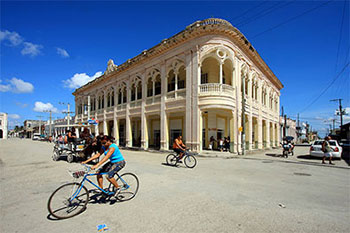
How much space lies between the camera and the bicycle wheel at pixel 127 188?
4.98 m

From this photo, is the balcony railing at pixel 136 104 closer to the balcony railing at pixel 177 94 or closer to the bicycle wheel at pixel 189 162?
the balcony railing at pixel 177 94

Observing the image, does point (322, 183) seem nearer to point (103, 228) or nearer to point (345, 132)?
point (103, 228)

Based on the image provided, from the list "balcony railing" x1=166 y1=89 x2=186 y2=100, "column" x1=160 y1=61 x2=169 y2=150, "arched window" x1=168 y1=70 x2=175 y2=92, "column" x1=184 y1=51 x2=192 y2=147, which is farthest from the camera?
"arched window" x1=168 y1=70 x2=175 y2=92

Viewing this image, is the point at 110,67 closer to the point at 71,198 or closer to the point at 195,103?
the point at 195,103

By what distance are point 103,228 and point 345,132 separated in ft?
199

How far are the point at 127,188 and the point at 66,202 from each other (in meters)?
1.46

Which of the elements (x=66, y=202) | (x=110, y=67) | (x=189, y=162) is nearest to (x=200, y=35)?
(x=189, y=162)

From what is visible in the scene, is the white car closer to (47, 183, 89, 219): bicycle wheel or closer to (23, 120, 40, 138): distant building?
(47, 183, 89, 219): bicycle wheel

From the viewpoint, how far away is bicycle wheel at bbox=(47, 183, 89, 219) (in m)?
3.84

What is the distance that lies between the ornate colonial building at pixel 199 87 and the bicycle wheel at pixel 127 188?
11.6 metres

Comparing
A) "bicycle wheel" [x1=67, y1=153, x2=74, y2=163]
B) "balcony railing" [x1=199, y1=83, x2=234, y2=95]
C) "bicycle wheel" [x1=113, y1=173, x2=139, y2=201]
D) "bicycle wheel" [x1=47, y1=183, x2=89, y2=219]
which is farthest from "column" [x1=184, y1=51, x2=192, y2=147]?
"bicycle wheel" [x1=47, y1=183, x2=89, y2=219]

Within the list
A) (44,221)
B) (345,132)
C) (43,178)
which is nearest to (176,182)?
(44,221)

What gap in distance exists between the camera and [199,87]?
55.6ft

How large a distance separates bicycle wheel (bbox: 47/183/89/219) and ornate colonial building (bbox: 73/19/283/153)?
1281 centimetres
